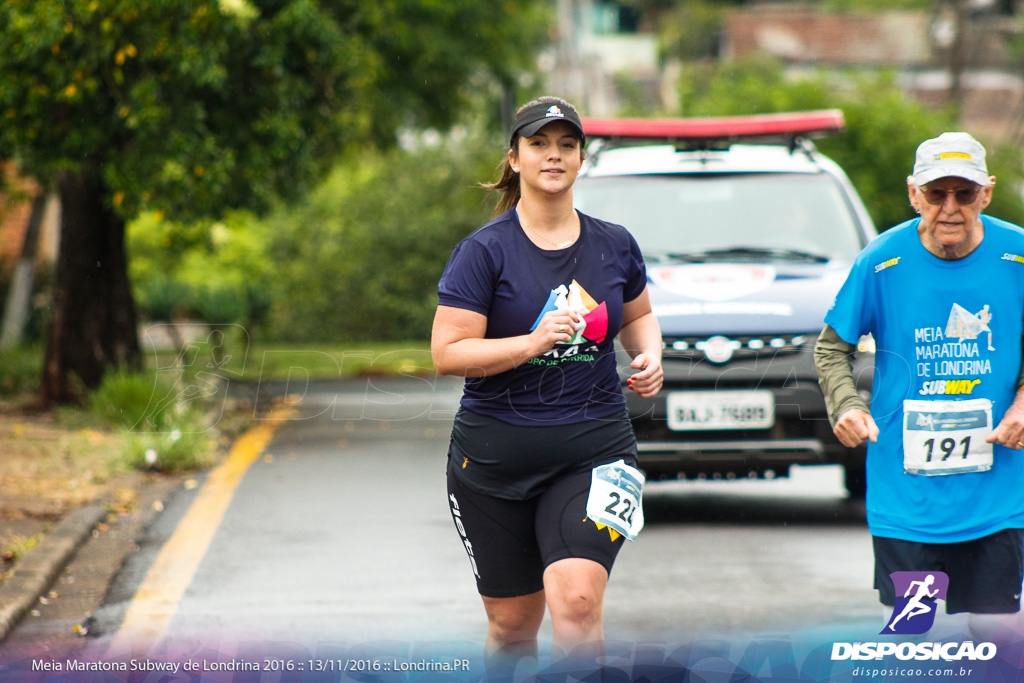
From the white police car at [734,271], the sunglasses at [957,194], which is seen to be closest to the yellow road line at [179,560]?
the white police car at [734,271]

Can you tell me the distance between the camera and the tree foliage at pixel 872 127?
26.7 meters

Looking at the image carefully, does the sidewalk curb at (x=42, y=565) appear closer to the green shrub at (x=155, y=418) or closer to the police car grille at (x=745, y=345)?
the green shrub at (x=155, y=418)

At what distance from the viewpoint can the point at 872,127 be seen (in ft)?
88.4

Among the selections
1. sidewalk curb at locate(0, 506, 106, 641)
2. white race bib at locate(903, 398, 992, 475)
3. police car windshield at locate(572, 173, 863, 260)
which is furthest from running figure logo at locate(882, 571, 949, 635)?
police car windshield at locate(572, 173, 863, 260)

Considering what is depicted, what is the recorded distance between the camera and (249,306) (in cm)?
2380

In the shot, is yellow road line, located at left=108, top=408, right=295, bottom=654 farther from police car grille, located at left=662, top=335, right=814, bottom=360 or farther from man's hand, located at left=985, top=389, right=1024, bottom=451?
man's hand, located at left=985, top=389, right=1024, bottom=451

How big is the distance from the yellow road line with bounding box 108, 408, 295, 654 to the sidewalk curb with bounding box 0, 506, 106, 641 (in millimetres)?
427

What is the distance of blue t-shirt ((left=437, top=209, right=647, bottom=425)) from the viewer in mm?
4023

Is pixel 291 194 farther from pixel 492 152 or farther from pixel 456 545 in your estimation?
pixel 492 152

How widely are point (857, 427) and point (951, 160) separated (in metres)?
0.81

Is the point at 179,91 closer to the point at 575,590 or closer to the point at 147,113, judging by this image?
the point at 147,113

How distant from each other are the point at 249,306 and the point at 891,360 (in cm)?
2036

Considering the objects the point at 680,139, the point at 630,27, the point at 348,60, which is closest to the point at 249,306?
the point at 348,60

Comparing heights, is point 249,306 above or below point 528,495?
below
